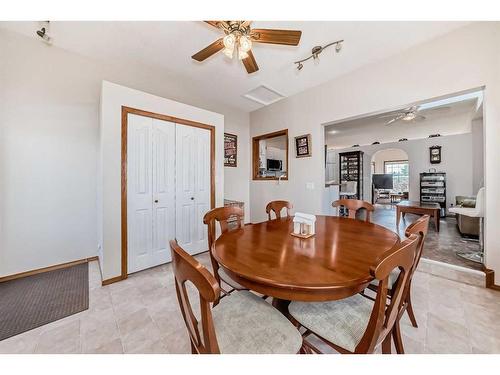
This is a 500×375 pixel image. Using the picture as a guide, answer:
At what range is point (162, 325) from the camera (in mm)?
1536

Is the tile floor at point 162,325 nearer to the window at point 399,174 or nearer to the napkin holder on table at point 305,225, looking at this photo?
the napkin holder on table at point 305,225

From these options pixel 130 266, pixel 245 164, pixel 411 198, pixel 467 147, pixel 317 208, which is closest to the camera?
pixel 130 266

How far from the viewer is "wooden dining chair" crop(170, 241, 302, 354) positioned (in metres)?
0.64

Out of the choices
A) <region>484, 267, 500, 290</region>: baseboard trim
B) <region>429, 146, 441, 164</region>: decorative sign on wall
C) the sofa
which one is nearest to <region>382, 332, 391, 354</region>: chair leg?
<region>484, 267, 500, 290</region>: baseboard trim

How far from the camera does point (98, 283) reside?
2158 millimetres

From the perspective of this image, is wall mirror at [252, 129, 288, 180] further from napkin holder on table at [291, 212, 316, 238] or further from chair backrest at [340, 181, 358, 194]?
napkin holder on table at [291, 212, 316, 238]

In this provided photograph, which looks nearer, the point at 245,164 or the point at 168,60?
the point at 168,60

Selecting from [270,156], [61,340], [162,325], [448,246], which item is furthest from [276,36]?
[270,156]

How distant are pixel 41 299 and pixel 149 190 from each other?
1.39 meters

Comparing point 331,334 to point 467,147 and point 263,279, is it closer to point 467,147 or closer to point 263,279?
point 263,279

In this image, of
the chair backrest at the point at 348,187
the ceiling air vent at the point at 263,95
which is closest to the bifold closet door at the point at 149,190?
the ceiling air vent at the point at 263,95

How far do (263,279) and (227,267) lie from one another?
22 centimetres

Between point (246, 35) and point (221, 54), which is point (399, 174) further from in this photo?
point (246, 35)

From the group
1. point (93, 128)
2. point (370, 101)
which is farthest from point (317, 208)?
point (93, 128)
